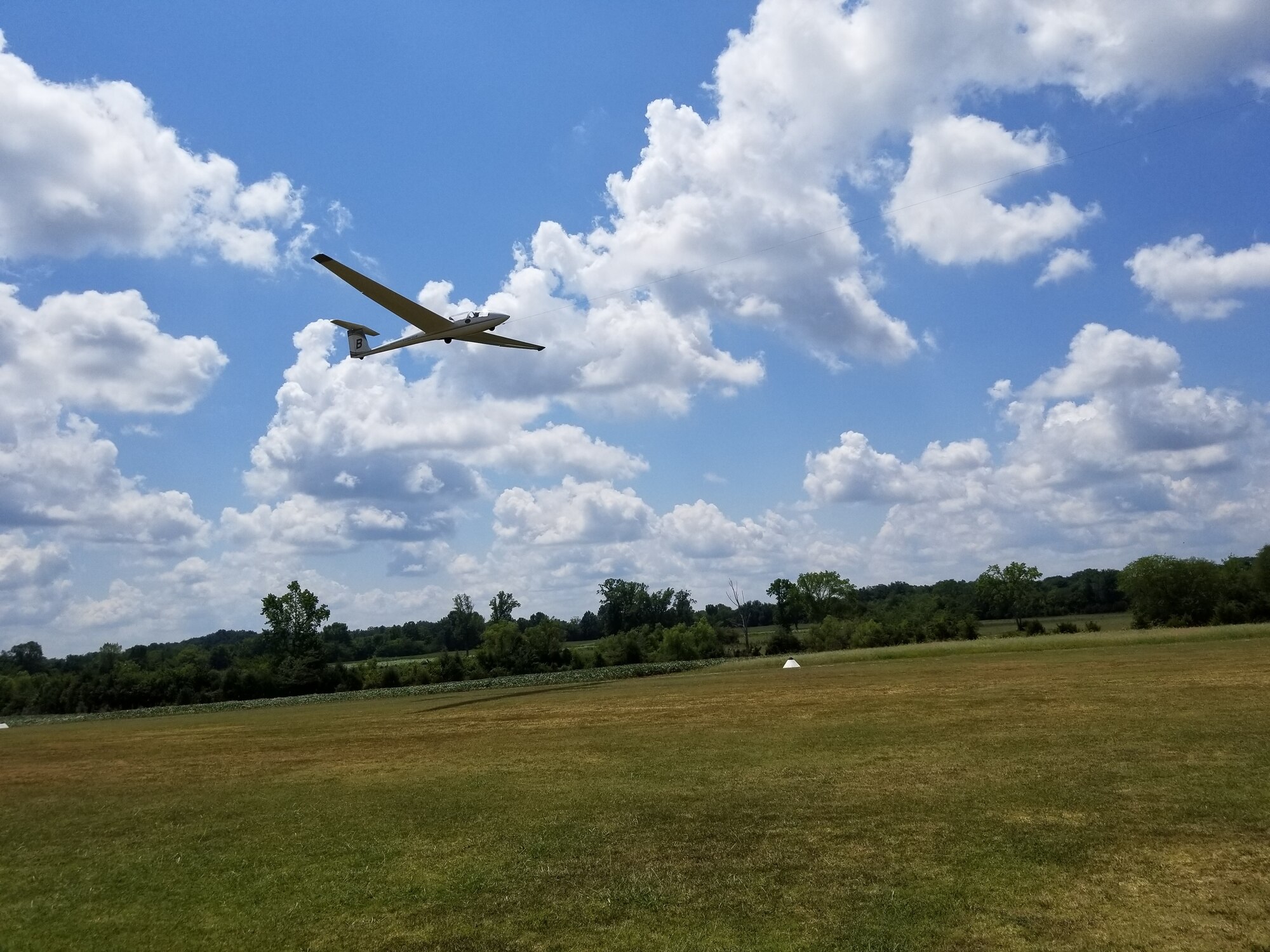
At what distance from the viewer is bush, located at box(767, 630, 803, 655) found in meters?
85.2

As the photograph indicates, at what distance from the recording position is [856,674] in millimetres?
38594

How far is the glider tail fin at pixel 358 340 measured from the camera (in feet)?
106

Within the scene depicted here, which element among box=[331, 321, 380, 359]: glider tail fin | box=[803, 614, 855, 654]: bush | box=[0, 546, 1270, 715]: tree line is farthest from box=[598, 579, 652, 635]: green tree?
box=[331, 321, 380, 359]: glider tail fin

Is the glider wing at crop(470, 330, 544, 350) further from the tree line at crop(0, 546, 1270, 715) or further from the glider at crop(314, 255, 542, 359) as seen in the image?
the tree line at crop(0, 546, 1270, 715)

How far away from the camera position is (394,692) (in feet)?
225

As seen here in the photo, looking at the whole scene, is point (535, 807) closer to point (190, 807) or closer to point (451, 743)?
point (190, 807)

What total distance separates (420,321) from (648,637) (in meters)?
76.1

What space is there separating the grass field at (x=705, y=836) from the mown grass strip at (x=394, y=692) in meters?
37.1

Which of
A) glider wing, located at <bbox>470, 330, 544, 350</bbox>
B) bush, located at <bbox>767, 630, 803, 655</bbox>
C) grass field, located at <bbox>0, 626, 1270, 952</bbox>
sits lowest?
bush, located at <bbox>767, 630, 803, 655</bbox>

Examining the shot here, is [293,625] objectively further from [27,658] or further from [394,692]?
[27,658]

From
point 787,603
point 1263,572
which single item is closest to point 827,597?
point 787,603

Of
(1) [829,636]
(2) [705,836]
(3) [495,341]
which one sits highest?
(3) [495,341]

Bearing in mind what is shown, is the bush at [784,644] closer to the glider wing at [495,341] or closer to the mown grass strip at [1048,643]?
the mown grass strip at [1048,643]

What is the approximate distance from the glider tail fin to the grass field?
1522 centimetres
